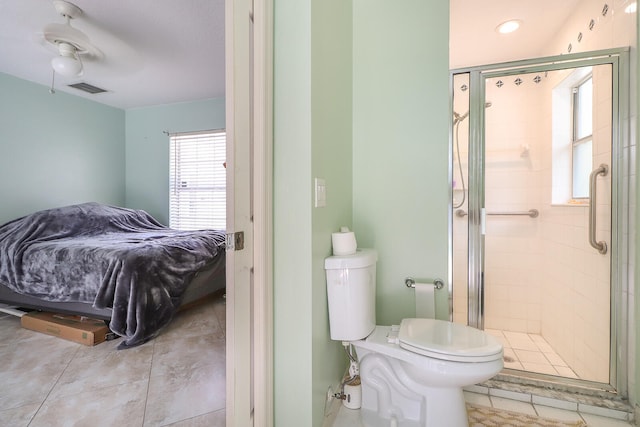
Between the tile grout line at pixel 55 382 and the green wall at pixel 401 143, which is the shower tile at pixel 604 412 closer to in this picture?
the green wall at pixel 401 143

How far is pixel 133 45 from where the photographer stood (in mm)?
2709

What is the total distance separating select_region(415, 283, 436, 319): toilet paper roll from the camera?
1.76 m

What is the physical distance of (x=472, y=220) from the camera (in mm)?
1843

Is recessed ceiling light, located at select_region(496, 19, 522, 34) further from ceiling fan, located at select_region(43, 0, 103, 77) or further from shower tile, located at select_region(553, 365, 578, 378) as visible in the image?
ceiling fan, located at select_region(43, 0, 103, 77)

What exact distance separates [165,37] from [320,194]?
7.43ft

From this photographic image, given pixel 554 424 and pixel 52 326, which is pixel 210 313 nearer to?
pixel 52 326

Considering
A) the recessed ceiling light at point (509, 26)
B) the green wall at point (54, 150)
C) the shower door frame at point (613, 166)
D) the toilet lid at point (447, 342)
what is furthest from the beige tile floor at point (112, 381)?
the recessed ceiling light at point (509, 26)

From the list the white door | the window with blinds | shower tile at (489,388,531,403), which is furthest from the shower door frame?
the window with blinds

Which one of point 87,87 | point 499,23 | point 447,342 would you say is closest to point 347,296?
point 447,342

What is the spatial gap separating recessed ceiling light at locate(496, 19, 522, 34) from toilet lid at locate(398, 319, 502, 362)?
207 centimetres

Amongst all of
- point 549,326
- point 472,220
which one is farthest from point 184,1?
point 549,326

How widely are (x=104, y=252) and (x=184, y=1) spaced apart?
1835 millimetres

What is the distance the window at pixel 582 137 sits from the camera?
5.97 ft

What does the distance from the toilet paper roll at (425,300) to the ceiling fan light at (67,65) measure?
2.92m
